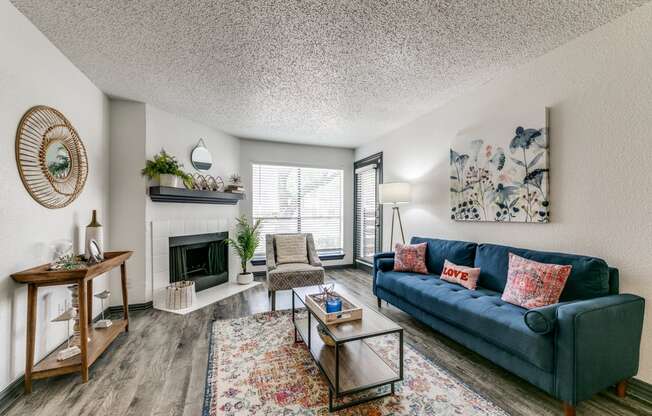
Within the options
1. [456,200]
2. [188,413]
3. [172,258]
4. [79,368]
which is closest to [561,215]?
[456,200]

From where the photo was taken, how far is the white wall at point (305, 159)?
4.98 meters

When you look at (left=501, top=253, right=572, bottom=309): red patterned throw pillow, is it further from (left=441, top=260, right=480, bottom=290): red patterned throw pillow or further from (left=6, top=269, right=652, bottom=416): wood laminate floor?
(left=6, top=269, right=652, bottom=416): wood laminate floor

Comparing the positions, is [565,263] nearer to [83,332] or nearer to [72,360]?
[83,332]

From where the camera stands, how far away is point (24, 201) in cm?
192

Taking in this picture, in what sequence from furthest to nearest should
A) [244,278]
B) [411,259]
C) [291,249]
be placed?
1. [244,278]
2. [291,249]
3. [411,259]

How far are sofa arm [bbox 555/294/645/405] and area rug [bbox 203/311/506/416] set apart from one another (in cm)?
43

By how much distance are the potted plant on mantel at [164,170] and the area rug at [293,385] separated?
1.94m

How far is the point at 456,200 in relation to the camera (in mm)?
3180

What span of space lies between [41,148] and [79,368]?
1.64m

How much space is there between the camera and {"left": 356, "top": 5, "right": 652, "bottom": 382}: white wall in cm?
179

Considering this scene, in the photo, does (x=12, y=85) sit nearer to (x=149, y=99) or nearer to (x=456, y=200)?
(x=149, y=99)

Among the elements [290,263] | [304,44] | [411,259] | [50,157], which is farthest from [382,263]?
[50,157]

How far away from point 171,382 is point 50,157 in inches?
77.9

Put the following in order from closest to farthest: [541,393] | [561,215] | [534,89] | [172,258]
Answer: [541,393]
[561,215]
[534,89]
[172,258]
